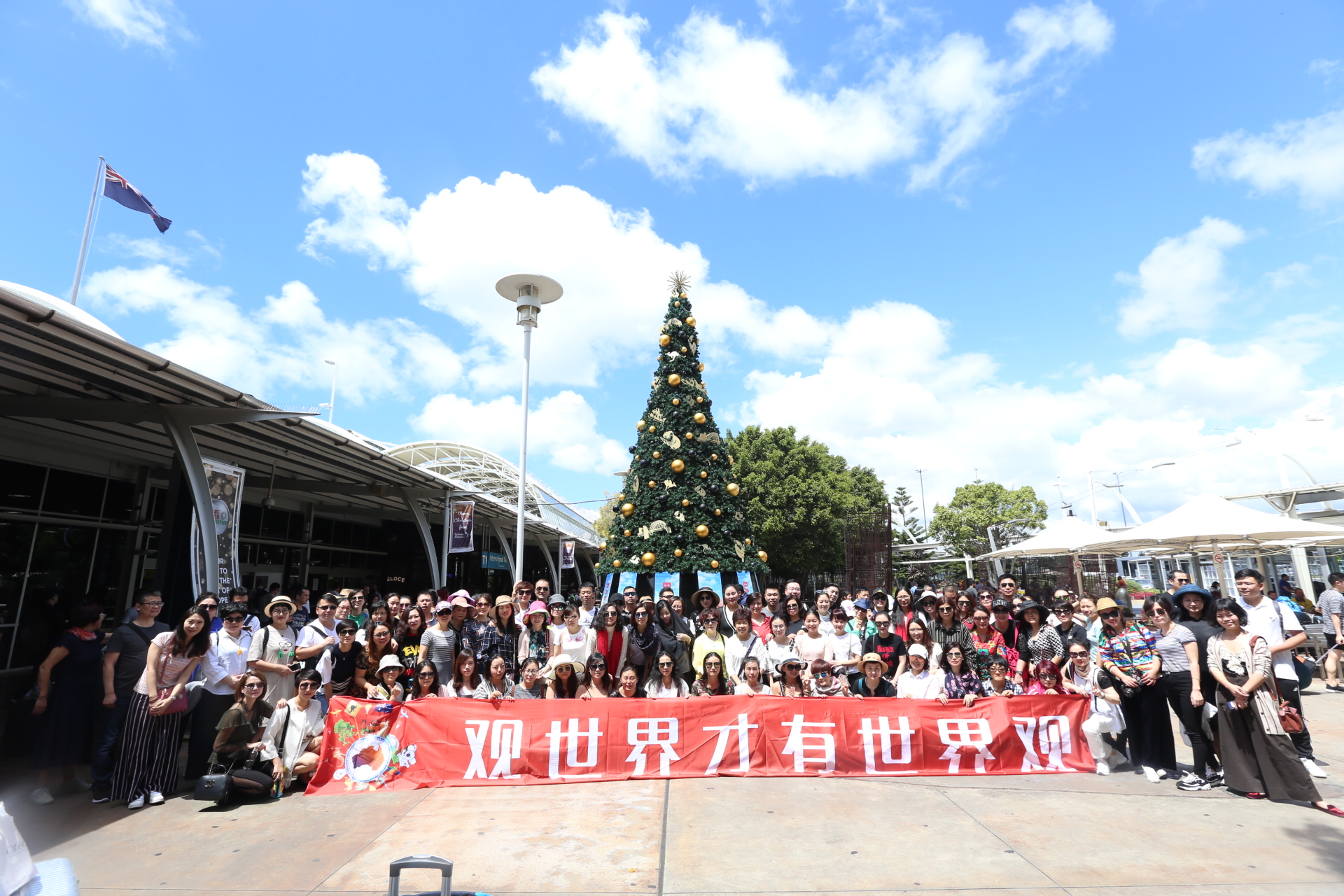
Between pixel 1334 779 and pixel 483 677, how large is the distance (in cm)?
741

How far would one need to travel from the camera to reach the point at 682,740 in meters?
6.00

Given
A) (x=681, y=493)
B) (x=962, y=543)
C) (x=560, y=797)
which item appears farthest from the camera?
(x=962, y=543)

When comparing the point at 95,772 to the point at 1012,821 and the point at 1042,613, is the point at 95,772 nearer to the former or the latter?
the point at 1012,821

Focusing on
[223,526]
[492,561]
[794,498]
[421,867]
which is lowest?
[421,867]

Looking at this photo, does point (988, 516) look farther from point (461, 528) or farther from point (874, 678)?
point (874, 678)

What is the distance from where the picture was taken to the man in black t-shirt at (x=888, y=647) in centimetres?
692

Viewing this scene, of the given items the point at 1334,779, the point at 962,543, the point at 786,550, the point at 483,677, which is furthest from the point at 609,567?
the point at 962,543

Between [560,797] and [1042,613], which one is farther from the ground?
[1042,613]

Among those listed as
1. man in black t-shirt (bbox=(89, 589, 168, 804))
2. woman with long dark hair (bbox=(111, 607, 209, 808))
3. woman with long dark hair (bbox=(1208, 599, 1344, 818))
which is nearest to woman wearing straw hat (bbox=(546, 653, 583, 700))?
woman with long dark hair (bbox=(111, 607, 209, 808))

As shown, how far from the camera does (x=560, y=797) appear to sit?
211 inches

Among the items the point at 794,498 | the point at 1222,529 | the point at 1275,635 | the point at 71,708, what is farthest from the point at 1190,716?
the point at 794,498

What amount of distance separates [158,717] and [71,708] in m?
0.87

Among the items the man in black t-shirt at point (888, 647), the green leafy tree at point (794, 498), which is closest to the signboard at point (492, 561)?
the green leafy tree at point (794, 498)

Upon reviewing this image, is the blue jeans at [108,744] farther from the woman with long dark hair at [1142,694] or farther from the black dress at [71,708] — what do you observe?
the woman with long dark hair at [1142,694]
